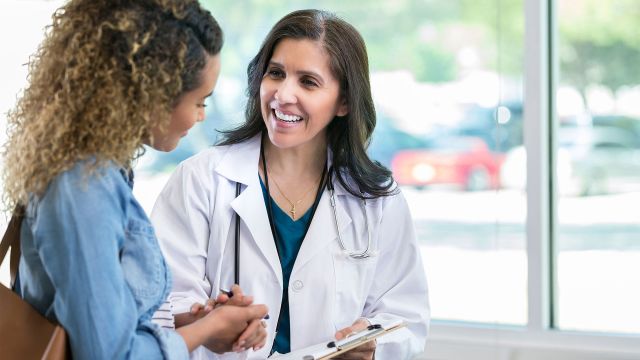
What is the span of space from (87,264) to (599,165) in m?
2.30

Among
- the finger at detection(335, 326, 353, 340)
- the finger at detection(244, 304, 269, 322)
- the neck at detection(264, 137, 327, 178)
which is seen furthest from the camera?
the neck at detection(264, 137, 327, 178)

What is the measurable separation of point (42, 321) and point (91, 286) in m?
0.10

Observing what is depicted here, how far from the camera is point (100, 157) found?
1.33 m

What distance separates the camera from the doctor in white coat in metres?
2.21

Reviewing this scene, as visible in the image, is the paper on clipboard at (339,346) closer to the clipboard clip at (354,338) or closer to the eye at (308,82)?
the clipboard clip at (354,338)

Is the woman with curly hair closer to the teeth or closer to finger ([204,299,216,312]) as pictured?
finger ([204,299,216,312])

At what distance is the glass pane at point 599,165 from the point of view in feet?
10.0

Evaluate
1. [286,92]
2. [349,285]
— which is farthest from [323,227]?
[286,92]

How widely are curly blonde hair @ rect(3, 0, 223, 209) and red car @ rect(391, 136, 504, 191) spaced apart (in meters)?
1.98

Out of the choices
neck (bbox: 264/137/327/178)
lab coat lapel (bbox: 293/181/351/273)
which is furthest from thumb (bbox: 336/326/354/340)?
neck (bbox: 264/137/327/178)

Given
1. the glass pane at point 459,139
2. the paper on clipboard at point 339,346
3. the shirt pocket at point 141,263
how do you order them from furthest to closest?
the glass pane at point 459,139, the paper on clipboard at point 339,346, the shirt pocket at point 141,263

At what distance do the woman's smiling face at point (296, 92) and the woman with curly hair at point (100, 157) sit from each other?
0.76 m

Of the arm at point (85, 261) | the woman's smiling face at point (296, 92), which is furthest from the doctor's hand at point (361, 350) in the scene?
the arm at point (85, 261)

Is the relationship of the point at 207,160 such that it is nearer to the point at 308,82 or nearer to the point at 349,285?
the point at 308,82
